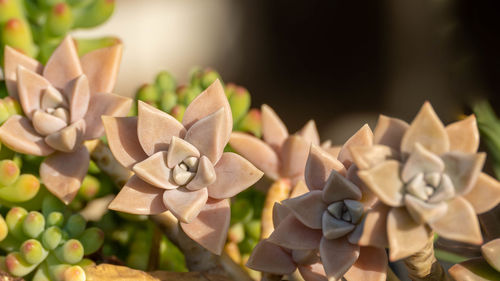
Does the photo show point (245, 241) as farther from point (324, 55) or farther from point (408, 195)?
point (324, 55)

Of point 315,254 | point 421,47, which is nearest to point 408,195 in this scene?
point 315,254

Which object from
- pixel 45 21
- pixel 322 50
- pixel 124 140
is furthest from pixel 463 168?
pixel 322 50

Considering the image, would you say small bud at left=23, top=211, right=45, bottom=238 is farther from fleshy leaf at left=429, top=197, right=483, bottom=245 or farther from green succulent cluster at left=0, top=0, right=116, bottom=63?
fleshy leaf at left=429, top=197, right=483, bottom=245

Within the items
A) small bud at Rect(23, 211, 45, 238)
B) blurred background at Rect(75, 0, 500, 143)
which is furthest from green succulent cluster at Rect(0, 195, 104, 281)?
blurred background at Rect(75, 0, 500, 143)

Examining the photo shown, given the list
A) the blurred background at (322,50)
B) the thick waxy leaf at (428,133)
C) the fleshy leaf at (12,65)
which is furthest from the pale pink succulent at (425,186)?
the blurred background at (322,50)

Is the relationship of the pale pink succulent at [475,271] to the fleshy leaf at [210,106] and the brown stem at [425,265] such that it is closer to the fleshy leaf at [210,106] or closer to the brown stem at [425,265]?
the brown stem at [425,265]

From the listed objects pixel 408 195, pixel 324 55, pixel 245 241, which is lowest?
pixel 245 241
